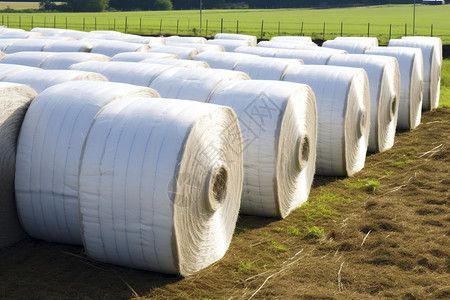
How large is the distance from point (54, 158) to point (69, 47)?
9.72m

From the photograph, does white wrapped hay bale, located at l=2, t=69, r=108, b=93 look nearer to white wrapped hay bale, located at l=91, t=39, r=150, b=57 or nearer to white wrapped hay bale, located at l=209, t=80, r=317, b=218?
Result: white wrapped hay bale, located at l=209, t=80, r=317, b=218

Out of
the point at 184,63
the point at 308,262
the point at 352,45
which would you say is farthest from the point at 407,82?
the point at 308,262

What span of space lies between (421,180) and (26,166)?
6.31 m

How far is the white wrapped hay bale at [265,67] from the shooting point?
36.7ft

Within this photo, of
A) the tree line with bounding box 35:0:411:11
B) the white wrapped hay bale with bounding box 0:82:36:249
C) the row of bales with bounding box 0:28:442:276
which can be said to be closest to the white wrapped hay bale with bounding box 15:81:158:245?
the row of bales with bounding box 0:28:442:276

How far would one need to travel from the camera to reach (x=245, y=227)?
Answer: 8.34 metres

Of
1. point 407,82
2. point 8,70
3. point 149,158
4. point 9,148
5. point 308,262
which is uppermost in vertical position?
point 8,70

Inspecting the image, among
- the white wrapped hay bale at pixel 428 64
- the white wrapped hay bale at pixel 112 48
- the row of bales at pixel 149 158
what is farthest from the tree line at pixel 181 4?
the row of bales at pixel 149 158

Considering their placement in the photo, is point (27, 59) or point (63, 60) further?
point (27, 59)

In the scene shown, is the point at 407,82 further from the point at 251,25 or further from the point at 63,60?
the point at 251,25

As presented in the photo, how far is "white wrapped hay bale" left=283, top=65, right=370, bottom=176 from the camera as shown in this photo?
34.3ft

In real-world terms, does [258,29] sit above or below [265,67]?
below

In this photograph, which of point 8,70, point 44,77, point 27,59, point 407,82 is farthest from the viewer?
point 407,82

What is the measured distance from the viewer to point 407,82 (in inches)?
588
